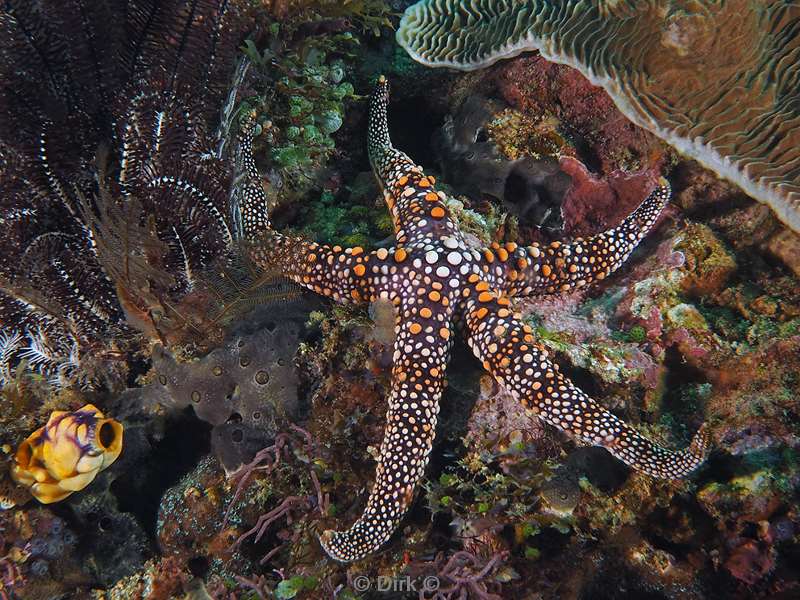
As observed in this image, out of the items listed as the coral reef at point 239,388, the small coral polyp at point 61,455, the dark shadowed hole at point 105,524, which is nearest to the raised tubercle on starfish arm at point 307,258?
the coral reef at point 239,388

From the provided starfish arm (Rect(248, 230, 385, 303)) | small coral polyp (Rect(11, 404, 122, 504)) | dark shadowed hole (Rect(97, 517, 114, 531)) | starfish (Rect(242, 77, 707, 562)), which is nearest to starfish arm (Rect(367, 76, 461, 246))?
starfish (Rect(242, 77, 707, 562))

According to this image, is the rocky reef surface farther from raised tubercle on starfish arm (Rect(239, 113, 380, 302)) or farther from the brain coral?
the brain coral

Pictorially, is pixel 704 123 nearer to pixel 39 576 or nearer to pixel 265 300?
pixel 265 300

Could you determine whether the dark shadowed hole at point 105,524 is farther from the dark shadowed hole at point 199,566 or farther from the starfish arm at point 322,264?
the starfish arm at point 322,264

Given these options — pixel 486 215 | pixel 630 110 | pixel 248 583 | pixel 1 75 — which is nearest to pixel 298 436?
pixel 248 583

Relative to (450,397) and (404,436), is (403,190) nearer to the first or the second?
(450,397)
